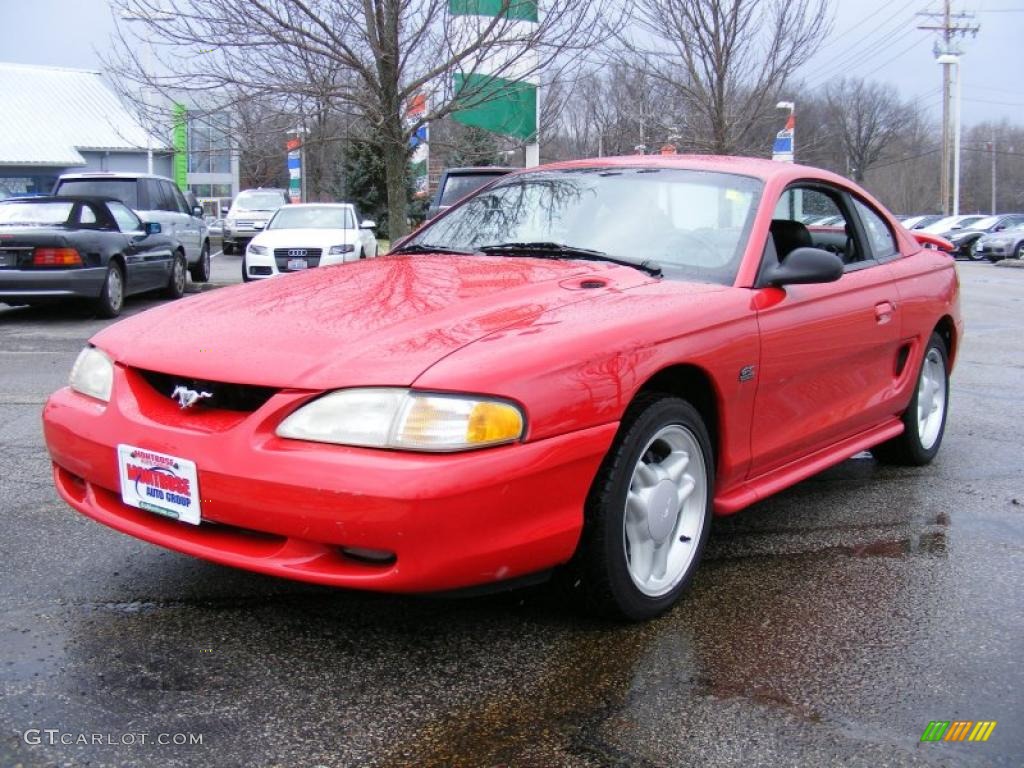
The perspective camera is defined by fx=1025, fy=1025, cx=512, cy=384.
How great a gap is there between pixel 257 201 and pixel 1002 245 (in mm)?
22444

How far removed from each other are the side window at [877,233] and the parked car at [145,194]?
10.5m

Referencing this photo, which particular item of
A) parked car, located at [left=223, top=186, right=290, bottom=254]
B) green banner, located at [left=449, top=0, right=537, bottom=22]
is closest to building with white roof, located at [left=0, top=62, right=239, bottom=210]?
parked car, located at [left=223, top=186, right=290, bottom=254]

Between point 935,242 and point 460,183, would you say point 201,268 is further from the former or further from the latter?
point 935,242

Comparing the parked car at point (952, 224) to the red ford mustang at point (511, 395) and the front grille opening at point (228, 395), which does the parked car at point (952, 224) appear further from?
the front grille opening at point (228, 395)

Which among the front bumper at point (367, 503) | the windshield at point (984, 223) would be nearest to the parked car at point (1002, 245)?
the windshield at point (984, 223)

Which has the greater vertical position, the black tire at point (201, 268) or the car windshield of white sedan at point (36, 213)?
the car windshield of white sedan at point (36, 213)

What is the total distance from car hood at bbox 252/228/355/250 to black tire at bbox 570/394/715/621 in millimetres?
11975

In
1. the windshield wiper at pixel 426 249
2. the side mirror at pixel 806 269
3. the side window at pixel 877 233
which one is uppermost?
the side window at pixel 877 233

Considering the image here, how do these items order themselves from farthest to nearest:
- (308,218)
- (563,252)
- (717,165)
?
(308,218), (717,165), (563,252)

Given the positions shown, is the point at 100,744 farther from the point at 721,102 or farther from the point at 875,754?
the point at 721,102

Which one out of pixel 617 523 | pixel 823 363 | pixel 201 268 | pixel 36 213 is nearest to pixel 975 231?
pixel 201 268

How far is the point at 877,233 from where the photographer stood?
4.76 m

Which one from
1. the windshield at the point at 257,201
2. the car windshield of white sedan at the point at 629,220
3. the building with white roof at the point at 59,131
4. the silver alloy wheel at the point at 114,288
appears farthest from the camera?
the building with white roof at the point at 59,131

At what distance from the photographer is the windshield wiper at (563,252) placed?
3.63m
